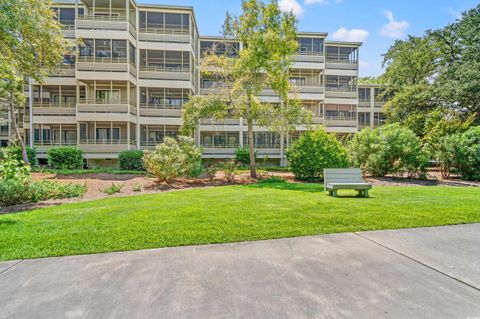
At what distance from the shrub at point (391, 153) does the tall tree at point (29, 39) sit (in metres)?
15.8

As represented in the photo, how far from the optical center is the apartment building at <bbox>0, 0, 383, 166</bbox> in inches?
792

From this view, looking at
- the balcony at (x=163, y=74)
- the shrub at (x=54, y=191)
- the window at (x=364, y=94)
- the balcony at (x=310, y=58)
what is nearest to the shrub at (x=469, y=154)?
the balcony at (x=310, y=58)

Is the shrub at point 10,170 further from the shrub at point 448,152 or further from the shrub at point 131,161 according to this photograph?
the shrub at point 448,152

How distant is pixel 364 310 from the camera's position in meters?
2.50

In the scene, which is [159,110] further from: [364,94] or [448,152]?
[364,94]

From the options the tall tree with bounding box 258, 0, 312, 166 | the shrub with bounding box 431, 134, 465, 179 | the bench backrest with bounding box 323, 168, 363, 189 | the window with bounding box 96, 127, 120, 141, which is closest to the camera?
the bench backrest with bounding box 323, 168, 363, 189

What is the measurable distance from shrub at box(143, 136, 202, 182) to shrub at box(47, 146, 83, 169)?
909 centimetres

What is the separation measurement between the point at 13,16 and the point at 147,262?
9.40 meters

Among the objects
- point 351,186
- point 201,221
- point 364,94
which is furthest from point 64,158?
point 364,94

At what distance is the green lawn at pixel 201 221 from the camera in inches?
172

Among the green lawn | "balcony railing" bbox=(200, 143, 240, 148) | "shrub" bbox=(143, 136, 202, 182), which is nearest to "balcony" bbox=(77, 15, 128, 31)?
"balcony railing" bbox=(200, 143, 240, 148)

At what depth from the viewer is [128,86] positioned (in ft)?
67.7

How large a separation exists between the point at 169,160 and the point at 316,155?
7.42 meters

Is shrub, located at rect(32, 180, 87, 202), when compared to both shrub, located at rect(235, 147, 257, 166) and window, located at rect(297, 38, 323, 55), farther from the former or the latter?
window, located at rect(297, 38, 323, 55)
